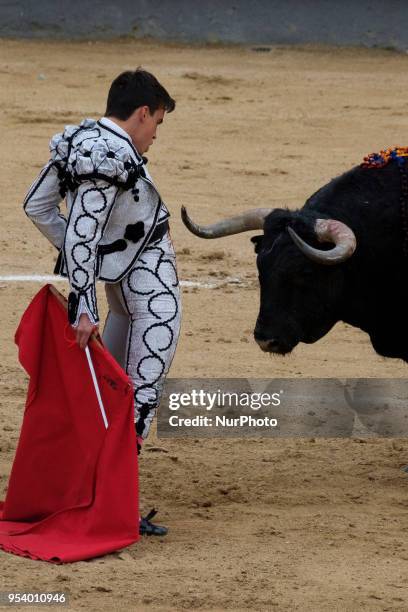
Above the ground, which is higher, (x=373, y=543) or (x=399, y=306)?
(x=399, y=306)

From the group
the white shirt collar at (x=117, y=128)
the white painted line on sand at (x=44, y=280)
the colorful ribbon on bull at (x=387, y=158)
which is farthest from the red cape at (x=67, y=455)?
the white painted line on sand at (x=44, y=280)

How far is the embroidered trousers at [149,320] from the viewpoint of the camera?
16.9 ft

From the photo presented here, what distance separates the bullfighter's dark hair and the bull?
83 cm

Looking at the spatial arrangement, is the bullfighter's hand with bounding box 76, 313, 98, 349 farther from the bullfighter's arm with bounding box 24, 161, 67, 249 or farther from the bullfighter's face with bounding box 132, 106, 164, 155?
the bullfighter's face with bounding box 132, 106, 164, 155

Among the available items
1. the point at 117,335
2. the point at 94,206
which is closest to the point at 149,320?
the point at 117,335

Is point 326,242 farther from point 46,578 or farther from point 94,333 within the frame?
point 46,578

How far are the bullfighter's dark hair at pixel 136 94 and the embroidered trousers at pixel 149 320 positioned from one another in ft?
1.48

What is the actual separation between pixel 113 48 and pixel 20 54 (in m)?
0.89

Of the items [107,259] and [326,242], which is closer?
[107,259]

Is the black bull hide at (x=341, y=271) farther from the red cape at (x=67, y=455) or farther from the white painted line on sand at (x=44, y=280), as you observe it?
the white painted line on sand at (x=44, y=280)

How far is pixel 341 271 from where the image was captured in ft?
19.4

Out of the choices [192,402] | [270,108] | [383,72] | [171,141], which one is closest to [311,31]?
[383,72]

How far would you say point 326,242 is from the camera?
5816mm

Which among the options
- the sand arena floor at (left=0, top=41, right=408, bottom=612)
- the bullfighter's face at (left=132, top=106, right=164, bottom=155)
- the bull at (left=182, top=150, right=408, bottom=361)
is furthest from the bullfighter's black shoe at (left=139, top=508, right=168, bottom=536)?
the bullfighter's face at (left=132, top=106, right=164, bottom=155)
